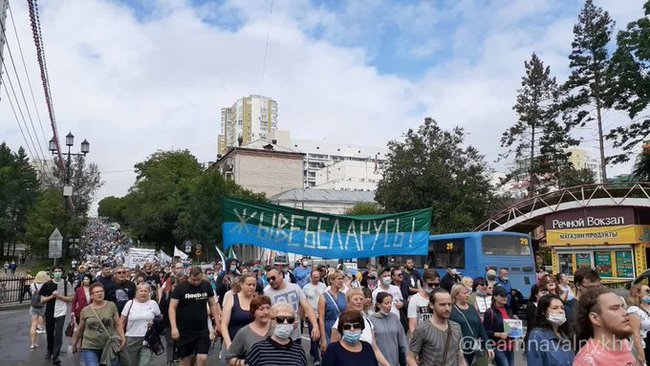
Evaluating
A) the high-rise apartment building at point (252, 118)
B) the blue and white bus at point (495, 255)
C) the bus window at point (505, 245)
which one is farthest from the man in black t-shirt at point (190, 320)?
the high-rise apartment building at point (252, 118)

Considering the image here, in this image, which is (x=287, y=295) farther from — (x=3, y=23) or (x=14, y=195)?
→ (x=14, y=195)

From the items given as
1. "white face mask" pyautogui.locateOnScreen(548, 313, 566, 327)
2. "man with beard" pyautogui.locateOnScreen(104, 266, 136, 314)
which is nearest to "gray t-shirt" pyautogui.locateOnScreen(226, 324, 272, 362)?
"white face mask" pyautogui.locateOnScreen(548, 313, 566, 327)

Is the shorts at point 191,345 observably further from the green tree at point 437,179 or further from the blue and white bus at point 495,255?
the green tree at point 437,179

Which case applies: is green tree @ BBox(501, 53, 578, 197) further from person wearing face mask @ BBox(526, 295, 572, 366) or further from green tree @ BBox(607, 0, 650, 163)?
person wearing face mask @ BBox(526, 295, 572, 366)

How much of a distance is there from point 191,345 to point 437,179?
34.6m

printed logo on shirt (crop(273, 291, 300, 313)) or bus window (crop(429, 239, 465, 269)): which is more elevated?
bus window (crop(429, 239, 465, 269))

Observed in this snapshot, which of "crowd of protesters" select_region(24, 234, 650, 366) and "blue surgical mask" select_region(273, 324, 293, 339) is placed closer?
"crowd of protesters" select_region(24, 234, 650, 366)

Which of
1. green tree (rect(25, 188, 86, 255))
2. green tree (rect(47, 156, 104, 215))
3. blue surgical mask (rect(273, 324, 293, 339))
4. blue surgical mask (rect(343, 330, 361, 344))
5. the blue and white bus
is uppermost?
green tree (rect(47, 156, 104, 215))

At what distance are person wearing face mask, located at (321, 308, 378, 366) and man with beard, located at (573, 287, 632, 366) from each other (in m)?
1.75

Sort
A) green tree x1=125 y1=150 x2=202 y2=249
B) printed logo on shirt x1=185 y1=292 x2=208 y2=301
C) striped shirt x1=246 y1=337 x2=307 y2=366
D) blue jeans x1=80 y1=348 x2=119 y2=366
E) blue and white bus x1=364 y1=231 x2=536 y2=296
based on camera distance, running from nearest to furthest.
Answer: striped shirt x1=246 y1=337 x2=307 y2=366 < blue jeans x1=80 y1=348 x2=119 y2=366 < printed logo on shirt x1=185 y1=292 x2=208 y2=301 < blue and white bus x1=364 y1=231 x2=536 y2=296 < green tree x1=125 y1=150 x2=202 y2=249

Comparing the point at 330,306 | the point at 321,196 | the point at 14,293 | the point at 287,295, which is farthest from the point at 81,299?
the point at 321,196

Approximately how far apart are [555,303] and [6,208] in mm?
81792

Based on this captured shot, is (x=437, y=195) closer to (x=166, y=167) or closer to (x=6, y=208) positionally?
(x=166, y=167)

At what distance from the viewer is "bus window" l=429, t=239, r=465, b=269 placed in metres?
21.7
